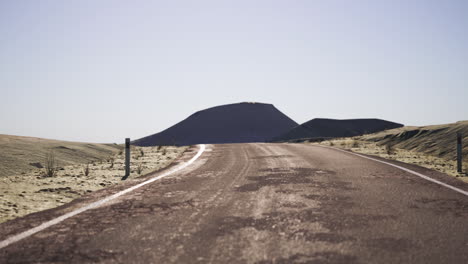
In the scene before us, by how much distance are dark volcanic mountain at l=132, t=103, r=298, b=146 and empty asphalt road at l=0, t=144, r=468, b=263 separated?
356ft

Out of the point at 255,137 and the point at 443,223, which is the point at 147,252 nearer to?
the point at 443,223

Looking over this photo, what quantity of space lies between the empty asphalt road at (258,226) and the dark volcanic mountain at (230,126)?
108 meters

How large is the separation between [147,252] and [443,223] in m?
3.26

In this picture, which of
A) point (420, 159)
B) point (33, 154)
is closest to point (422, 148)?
point (420, 159)

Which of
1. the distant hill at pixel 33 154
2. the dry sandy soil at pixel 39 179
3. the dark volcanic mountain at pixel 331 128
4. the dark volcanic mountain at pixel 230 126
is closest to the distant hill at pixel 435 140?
the dry sandy soil at pixel 39 179

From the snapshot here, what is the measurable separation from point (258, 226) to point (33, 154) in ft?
33.1

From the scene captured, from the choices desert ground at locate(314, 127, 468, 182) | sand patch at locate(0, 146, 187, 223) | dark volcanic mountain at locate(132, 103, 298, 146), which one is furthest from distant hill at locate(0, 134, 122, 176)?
dark volcanic mountain at locate(132, 103, 298, 146)

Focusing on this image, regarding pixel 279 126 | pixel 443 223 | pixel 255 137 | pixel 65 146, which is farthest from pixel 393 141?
pixel 279 126

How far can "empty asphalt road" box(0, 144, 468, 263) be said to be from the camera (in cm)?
317

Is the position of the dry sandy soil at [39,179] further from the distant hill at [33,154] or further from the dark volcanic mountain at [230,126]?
the dark volcanic mountain at [230,126]

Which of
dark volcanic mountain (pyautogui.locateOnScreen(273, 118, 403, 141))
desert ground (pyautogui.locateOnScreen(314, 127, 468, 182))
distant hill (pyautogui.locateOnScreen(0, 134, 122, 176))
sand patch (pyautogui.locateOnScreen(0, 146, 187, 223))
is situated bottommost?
sand patch (pyautogui.locateOnScreen(0, 146, 187, 223))

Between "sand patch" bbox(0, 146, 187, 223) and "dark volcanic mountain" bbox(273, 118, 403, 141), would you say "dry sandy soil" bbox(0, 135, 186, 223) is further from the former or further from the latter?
"dark volcanic mountain" bbox(273, 118, 403, 141)

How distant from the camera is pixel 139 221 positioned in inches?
171

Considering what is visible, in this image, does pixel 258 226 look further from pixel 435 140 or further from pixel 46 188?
pixel 435 140
